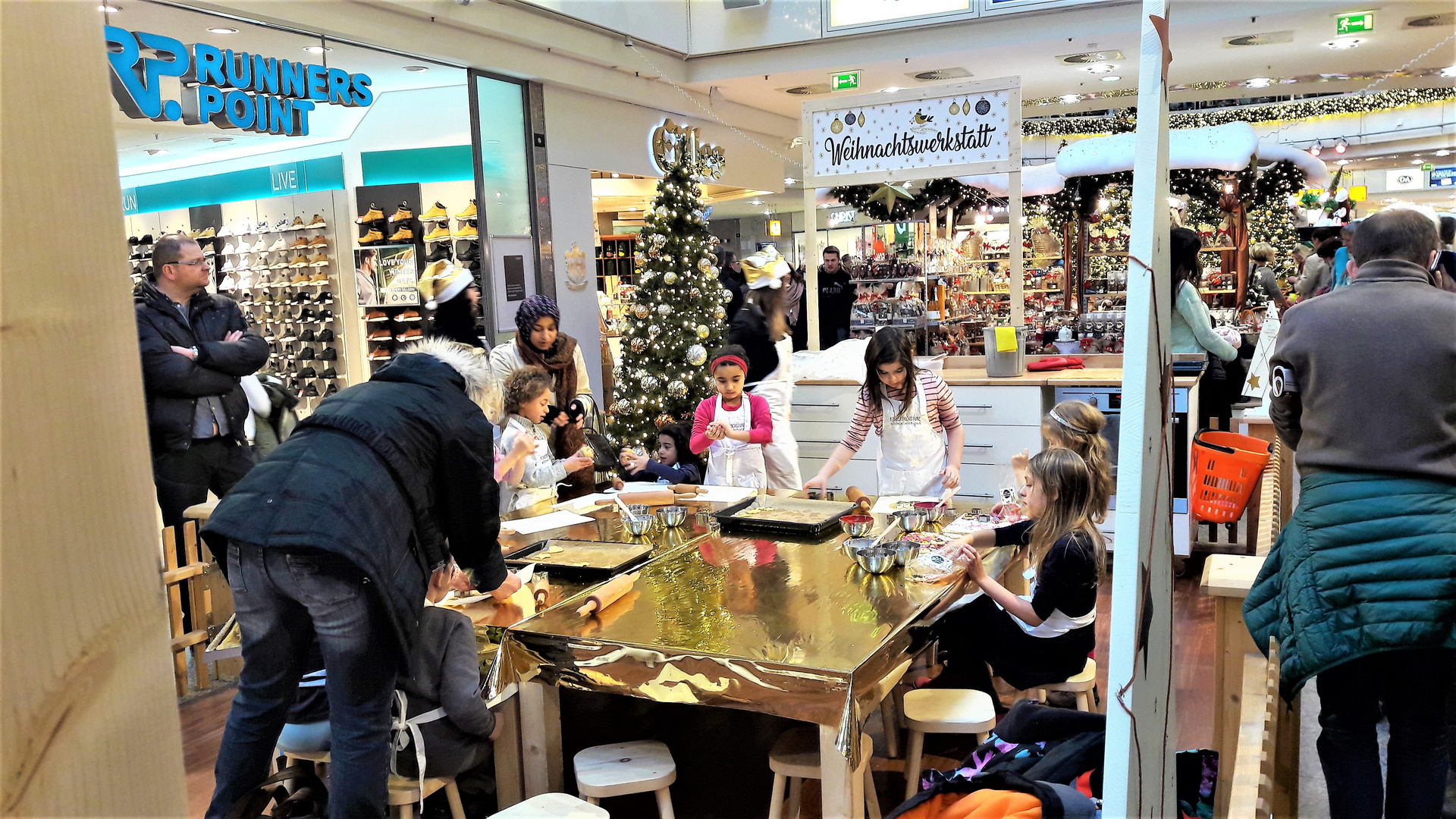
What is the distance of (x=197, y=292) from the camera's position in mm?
4453

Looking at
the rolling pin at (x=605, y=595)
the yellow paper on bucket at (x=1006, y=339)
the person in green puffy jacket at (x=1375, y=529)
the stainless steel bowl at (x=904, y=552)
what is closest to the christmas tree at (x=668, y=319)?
the yellow paper on bucket at (x=1006, y=339)

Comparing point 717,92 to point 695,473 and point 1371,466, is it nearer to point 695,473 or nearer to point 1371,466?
point 695,473

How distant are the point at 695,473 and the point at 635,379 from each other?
2560 millimetres

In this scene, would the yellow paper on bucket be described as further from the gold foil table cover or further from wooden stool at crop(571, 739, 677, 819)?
wooden stool at crop(571, 739, 677, 819)

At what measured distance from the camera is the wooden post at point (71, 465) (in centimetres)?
52

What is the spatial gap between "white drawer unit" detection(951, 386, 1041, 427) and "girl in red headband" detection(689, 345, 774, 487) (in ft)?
5.56

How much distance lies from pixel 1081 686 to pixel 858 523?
862 millimetres

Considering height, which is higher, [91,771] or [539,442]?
[91,771]

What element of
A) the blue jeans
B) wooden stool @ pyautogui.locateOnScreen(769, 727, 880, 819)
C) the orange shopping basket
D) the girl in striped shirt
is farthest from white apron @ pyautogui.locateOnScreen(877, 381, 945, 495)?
the blue jeans

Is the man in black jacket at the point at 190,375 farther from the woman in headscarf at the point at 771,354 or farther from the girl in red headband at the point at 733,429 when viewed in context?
the woman in headscarf at the point at 771,354

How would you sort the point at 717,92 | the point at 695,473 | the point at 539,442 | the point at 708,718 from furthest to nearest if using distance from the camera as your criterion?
the point at 717,92, the point at 695,473, the point at 539,442, the point at 708,718

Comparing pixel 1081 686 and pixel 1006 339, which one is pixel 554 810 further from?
pixel 1006 339

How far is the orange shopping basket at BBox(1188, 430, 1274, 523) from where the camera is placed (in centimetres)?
466

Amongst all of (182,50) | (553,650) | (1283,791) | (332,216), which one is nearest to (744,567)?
(553,650)
